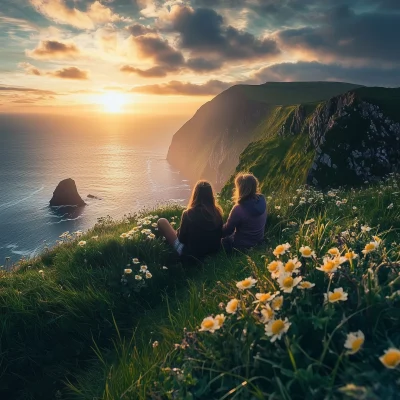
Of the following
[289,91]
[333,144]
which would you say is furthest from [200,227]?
[289,91]

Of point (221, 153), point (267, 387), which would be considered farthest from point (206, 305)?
point (221, 153)

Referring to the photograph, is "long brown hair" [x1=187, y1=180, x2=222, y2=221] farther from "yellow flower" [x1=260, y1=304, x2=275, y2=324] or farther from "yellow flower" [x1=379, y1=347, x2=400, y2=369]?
"yellow flower" [x1=379, y1=347, x2=400, y2=369]

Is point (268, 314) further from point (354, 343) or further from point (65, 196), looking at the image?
point (65, 196)

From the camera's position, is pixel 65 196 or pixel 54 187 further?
pixel 54 187

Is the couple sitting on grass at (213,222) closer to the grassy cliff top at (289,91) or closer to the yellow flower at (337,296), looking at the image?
the yellow flower at (337,296)

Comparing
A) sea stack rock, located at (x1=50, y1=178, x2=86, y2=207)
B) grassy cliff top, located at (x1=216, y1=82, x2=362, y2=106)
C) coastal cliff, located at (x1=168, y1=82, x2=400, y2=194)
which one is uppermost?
grassy cliff top, located at (x1=216, y1=82, x2=362, y2=106)

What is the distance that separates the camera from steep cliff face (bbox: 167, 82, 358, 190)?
12338 cm

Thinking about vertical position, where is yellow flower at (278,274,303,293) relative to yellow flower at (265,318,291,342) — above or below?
above

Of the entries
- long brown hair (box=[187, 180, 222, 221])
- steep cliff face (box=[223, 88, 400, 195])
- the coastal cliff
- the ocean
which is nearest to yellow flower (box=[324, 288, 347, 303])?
long brown hair (box=[187, 180, 222, 221])

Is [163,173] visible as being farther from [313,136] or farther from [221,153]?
[313,136]

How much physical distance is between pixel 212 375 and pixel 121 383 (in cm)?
124

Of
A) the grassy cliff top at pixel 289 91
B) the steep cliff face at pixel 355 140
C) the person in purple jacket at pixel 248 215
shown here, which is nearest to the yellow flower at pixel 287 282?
Answer: the person in purple jacket at pixel 248 215

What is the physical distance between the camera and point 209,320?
2.52 metres

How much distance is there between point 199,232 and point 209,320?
4.49 m
